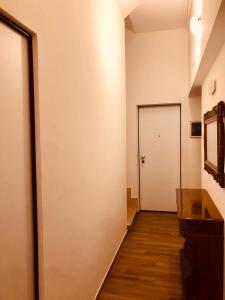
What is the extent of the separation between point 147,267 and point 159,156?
2226 mm

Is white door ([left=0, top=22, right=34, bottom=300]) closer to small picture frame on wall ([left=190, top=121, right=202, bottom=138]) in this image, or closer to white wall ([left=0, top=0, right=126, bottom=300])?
white wall ([left=0, top=0, right=126, bottom=300])

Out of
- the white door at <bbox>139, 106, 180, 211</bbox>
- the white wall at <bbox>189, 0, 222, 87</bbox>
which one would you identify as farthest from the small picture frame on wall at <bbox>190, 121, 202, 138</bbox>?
the white wall at <bbox>189, 0, 222, 87</bbox>

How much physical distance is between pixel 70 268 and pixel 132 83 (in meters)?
3.58

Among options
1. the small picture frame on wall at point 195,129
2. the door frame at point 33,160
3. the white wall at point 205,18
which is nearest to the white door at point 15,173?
the door frame at point 33,160

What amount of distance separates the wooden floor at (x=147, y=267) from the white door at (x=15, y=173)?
4.33 ft

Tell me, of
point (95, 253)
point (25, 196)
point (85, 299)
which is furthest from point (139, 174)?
point (25, 196)

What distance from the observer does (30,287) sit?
1248 mm

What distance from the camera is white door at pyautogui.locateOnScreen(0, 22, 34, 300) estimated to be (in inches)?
41.4

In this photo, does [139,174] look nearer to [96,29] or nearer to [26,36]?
[96,29]

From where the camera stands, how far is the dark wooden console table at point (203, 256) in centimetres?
200

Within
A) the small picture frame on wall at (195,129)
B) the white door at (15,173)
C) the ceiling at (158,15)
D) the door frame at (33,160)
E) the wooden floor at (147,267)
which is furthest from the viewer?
the small picture frame on wall at (195,129)

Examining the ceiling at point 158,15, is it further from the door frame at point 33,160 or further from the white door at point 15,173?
the white door at point 15,173

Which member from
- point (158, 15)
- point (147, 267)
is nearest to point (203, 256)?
point (147, 267)

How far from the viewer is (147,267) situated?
2711 millimetres
